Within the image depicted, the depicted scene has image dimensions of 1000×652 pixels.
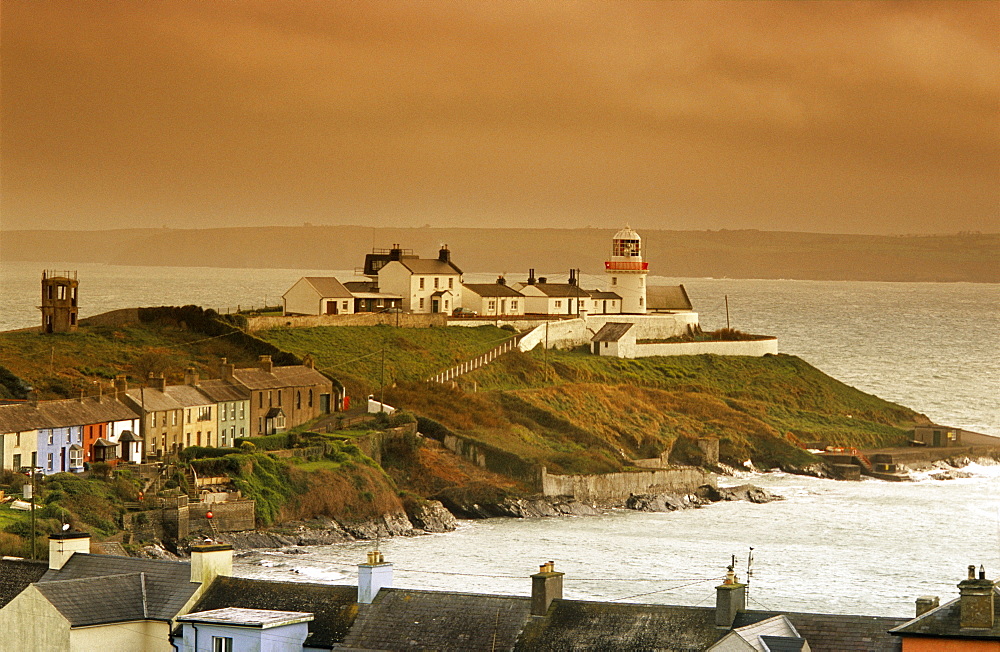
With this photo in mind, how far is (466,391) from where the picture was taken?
81250 mm

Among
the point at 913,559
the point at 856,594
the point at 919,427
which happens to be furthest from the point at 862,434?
the point at 856,594

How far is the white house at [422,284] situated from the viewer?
98.0 m

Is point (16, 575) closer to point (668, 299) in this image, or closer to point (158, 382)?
point (158, 382)

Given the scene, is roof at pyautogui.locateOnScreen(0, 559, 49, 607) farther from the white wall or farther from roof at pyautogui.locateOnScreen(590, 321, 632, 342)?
roof at pyautogui.locateOnScreen(590, 321, 632, 342)

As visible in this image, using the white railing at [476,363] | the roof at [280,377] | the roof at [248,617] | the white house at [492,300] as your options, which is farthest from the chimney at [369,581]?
the white house at [492,300]

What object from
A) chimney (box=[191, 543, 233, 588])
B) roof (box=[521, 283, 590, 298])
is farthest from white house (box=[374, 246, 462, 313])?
chimney (box=[191, 543, 233, 588])

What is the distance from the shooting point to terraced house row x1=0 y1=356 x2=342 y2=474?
57.9 metres

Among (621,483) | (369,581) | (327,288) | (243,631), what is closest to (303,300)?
Result: (327,288)

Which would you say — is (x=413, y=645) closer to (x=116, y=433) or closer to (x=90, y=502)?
(x=90, y=502)

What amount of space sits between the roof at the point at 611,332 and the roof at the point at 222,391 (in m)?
35.0

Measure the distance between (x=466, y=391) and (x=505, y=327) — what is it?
1672cm

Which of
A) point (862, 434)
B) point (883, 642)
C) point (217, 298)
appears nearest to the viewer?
point (883, 642)

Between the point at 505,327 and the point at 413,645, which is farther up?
the point at 505,327

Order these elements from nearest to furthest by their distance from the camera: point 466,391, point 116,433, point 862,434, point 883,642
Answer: point 883,642, point 116,433, point 466,391, point 862,434
